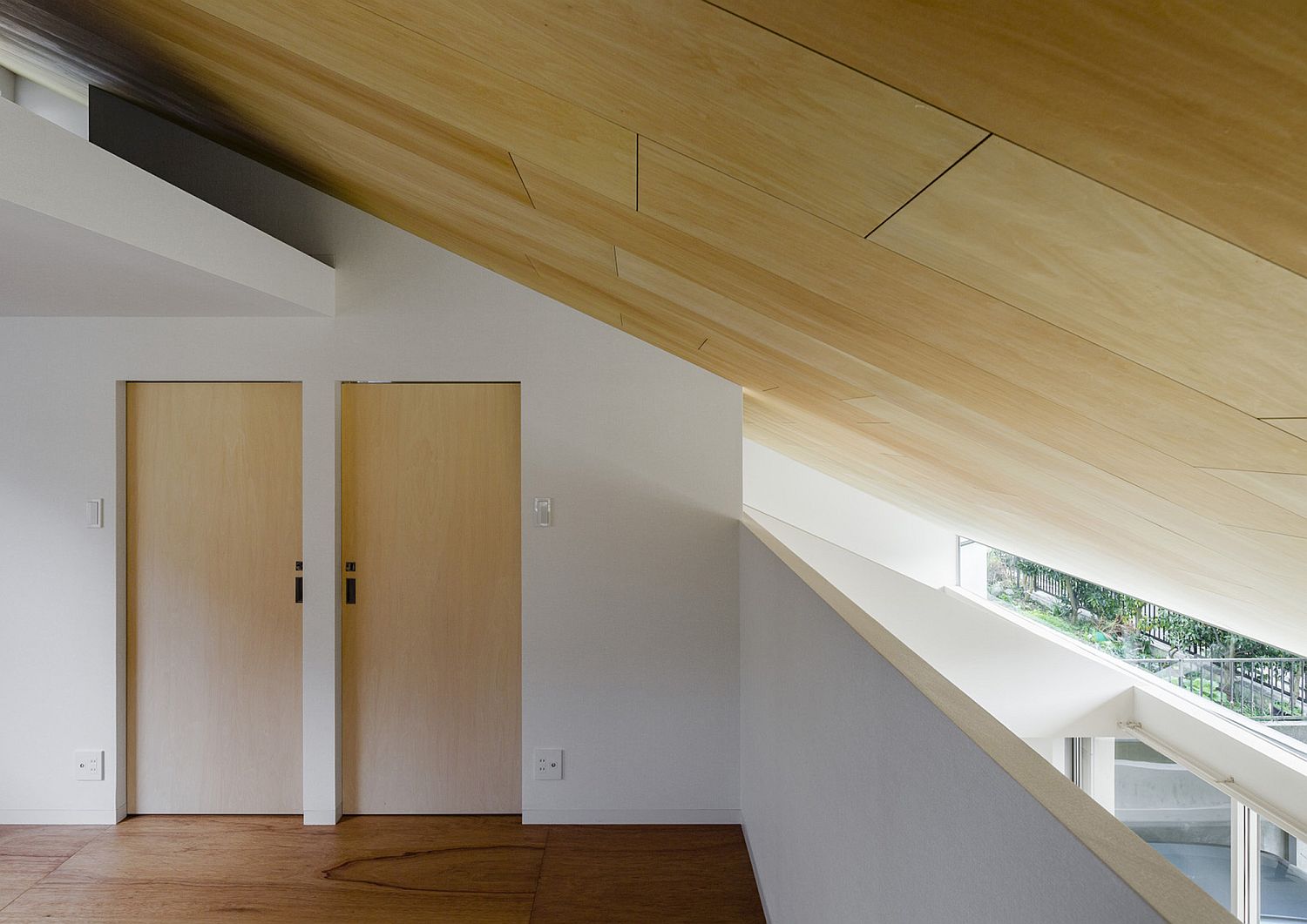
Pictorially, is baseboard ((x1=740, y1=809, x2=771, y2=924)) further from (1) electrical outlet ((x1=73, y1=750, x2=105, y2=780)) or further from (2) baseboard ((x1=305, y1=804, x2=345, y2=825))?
(1) electrical outlet ((x1=73, y1=750, x2=105, y2=780))

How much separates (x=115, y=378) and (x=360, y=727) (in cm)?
186

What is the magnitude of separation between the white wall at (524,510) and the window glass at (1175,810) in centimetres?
387

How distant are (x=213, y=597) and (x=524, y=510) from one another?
1.45 m

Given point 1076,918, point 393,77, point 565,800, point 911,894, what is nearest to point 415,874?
point 565,800

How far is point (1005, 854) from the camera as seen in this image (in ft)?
2.83

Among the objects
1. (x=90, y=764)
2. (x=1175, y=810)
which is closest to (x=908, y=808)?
(x=90, y=764)

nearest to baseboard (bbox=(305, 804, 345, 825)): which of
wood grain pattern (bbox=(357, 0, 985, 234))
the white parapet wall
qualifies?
the white parapet wall

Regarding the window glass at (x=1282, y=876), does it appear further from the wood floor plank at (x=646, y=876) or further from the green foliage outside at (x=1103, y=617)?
the green foliage outside at (x=1103, y=617)

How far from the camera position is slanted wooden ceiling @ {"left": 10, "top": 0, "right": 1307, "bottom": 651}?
685 millimetres

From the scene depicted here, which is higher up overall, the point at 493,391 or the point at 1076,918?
the point at 493,391

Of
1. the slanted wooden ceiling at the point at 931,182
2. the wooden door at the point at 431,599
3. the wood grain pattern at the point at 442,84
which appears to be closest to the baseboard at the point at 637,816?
the wooden door at the point at 431,599

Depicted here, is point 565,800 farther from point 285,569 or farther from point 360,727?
point 285,569

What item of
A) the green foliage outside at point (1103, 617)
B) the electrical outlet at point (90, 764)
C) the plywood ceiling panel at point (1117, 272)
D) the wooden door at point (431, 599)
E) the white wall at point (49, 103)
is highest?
the white wall at point (49, 103)

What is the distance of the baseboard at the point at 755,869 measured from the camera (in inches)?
114
